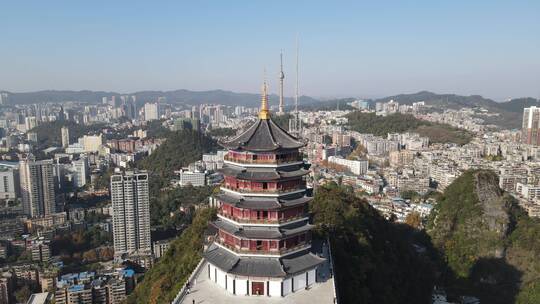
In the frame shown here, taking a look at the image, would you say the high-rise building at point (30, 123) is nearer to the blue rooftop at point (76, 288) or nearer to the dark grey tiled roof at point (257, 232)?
the blue rooftop at point (76, 288)

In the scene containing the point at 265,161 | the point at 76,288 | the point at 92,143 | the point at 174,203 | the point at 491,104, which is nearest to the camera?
the point at 265,161

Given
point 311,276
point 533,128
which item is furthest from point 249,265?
point 533,128

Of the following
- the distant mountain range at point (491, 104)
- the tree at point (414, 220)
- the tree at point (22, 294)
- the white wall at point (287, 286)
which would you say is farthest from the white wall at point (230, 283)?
the distant mountain range at point (491, 104)

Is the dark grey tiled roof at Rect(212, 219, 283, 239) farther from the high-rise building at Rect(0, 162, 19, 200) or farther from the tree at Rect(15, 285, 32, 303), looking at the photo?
the high-rise building at Rect(0, 162, 19, 200)

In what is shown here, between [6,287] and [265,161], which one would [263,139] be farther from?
[6,287]

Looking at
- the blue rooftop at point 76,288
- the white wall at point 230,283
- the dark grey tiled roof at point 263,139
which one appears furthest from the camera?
the blue rooftop at point 76,288

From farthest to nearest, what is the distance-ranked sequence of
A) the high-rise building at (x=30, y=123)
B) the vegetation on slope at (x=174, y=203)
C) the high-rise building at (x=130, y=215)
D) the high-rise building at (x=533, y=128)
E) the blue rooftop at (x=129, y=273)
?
the high-rise building at (x=30, y=123)
the high-rise building at (x=533, y=128)
the vegetation on slope at (x=174, y=203)
the high-rise building at (x=130, y=215)
the blue rooftop at (x=129, y=273)
